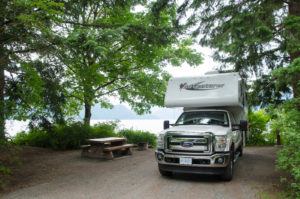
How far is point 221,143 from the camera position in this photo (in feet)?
21.4

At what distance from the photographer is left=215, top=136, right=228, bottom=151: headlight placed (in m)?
6.52

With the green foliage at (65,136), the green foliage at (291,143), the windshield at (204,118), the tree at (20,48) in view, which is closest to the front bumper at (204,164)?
the green foliage at (291,143)

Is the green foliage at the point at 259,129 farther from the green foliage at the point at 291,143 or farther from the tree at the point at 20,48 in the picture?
the tree at the point at 20,48

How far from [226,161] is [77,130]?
31.6ft

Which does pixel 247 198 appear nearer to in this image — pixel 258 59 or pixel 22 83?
pixel 258 59

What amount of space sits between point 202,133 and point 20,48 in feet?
21.1

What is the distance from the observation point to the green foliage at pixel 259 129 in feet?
50.8

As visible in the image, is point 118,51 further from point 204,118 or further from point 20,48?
point 204,118

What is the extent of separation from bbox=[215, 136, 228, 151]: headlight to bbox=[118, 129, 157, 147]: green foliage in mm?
9897

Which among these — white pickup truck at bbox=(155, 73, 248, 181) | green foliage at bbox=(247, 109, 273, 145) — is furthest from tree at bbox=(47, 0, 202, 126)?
green foliage at bbox=(247, 109, 273, 145)

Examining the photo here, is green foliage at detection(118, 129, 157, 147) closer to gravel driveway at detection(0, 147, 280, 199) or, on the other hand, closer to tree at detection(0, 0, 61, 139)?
gravel driveway at detection(0, 147, 280, 199)

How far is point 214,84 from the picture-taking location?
8.54 metres

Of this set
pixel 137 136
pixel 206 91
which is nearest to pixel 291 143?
pixel 206 91

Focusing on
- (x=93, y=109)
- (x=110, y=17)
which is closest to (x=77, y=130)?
(x=93, y=109)
